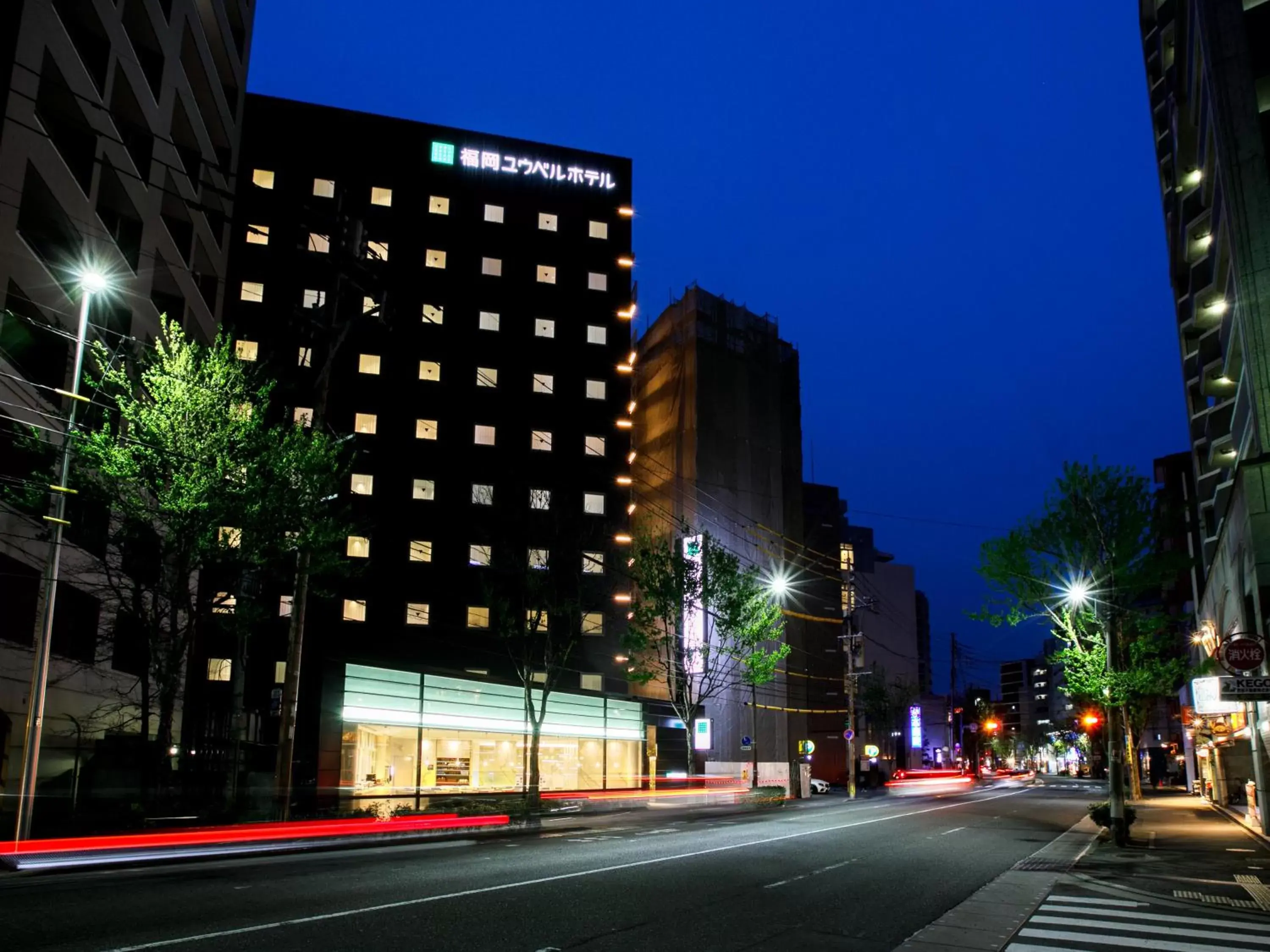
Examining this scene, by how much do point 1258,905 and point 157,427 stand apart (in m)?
23.4

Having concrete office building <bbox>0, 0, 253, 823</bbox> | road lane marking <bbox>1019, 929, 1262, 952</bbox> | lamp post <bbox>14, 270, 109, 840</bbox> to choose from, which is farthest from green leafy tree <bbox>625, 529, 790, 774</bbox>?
road lane marking <bbox>1019, 929, 1262, 952</bbox>

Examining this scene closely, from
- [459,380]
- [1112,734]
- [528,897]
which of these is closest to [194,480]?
[528,897]

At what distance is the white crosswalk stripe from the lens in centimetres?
1072

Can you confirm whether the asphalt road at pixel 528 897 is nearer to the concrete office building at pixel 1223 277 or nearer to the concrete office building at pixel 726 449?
the concrete office building at pixel 1223 277

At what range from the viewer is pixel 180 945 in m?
9.45

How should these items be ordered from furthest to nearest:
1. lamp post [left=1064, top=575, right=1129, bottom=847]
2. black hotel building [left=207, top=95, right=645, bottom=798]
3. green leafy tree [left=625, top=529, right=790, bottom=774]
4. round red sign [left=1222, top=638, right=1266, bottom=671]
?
black hotel building [left=207, top=95, right=645, bottom=798] < green leafy tree [left=625, top=529, right=790, bottom=774] < lamp post [left=1064, top=575, right=1129, bottom=847] < round red sign [left=1222, top=638, right=1266, bottom=671]

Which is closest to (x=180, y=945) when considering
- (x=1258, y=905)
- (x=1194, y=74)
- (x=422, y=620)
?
(x=1258, y=905)

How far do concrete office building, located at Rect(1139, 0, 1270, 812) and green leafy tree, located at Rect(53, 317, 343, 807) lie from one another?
23.1m

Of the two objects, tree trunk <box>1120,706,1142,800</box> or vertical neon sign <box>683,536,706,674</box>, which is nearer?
vertical neon sign <box>683,536,706,674</box>

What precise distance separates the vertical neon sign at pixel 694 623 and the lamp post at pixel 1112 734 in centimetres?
2222

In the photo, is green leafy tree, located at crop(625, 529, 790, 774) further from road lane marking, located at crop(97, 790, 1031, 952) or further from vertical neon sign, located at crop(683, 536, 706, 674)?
road lane marking, located at crop(97, 790, 1031, 952)

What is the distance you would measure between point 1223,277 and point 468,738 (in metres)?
35.1

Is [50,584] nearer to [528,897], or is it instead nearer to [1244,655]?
[528,897]

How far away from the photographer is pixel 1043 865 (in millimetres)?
18906
